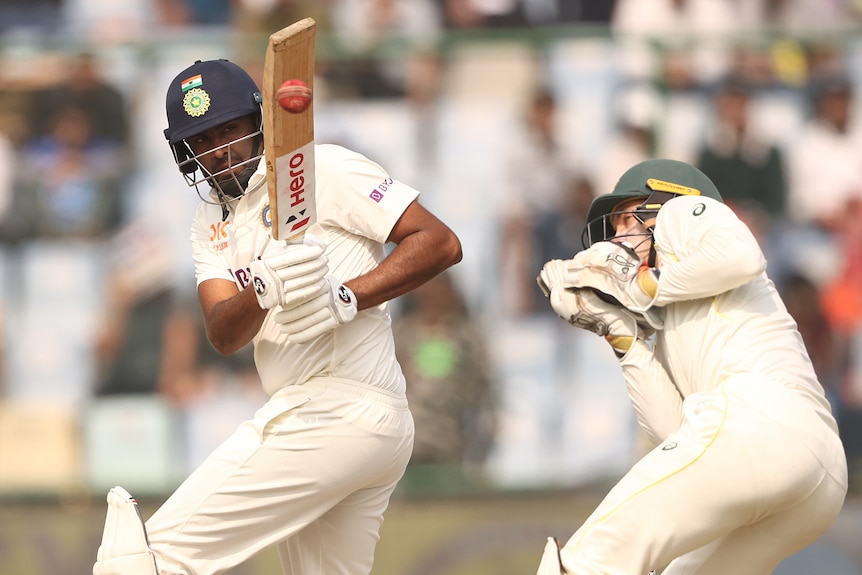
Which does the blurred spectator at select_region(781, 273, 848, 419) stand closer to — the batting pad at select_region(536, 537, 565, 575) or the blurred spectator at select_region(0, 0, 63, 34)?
the batting pad at select_region(536, 537, 565, 575)

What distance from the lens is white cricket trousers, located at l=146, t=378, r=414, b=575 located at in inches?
175

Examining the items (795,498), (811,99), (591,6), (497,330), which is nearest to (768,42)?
(811,99)

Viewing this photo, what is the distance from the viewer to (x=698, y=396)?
14.1 feet

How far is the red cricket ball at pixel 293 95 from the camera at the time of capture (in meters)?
4.00

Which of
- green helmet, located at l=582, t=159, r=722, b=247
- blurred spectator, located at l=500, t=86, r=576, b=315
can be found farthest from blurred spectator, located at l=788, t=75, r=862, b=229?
green helmet, located at l=582, t=159, r=722, b=247

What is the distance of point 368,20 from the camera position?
9477 mm

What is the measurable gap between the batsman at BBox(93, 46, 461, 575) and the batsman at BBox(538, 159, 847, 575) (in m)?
0.61

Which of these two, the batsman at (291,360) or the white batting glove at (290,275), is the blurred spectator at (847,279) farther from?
the white batting glove at (290,275)

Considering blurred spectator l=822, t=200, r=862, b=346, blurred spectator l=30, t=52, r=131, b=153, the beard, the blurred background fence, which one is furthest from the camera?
blurred spectator l=30, t=52, r=131, b=153

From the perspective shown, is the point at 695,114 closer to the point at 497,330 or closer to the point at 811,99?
the point at 811,99

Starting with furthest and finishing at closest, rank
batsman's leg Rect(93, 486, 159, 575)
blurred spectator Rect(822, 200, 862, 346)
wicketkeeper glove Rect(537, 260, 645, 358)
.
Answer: blurred spectator Rect(822, 200, 862, 346)
wicketkeeper glove Rect(537, 260, 645, 358)
batsman's leg Rect(93, 486, 159, 575)

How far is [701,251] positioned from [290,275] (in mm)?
1255

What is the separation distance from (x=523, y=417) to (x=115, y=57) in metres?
3.50

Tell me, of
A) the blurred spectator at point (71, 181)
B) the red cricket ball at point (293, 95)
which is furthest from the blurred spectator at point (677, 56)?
the red cricket ball at point (293, 95)
